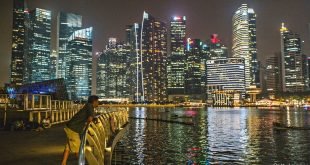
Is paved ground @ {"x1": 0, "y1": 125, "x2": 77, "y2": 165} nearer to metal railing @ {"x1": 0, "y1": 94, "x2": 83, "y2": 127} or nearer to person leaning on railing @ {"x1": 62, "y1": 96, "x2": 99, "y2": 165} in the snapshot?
person leaning on railing @ {"x1": 62, "y1": 96, "x2": 99, "y2": 165}

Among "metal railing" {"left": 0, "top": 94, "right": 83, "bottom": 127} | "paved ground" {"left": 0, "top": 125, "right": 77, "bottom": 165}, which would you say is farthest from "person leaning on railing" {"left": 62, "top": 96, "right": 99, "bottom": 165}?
"metal railing" {"left": 0, "top": 94, "right": 83, "bottom": 127}

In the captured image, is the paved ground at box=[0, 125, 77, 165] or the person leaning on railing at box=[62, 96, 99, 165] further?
the paved ground at box=[0, 125, 77, 165]

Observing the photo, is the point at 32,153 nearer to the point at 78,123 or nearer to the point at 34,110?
the point at 78,123

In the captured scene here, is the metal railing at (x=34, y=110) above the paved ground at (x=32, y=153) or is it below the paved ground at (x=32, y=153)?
above

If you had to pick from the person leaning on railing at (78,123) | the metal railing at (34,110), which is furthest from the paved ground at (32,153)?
the metal railing at (34,110)

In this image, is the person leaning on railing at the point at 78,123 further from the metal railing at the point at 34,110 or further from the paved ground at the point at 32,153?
the metal railing at the point at 34,110

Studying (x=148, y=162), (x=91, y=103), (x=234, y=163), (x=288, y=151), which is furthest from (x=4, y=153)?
(x=288, y=151)

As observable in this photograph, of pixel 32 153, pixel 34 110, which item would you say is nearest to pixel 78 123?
pixel 32 153

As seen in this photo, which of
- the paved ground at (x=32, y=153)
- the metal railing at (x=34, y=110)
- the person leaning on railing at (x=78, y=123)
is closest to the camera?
the person leaning on railing at (x=78, y=123)

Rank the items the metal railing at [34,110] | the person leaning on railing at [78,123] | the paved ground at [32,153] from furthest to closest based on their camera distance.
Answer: the metal railing at [34,110] < the paved ground at [32,153] < the person leaning on railing at [78,123]

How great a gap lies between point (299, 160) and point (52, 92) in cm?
5516

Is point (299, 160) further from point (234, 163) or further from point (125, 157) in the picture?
point (125, 157)

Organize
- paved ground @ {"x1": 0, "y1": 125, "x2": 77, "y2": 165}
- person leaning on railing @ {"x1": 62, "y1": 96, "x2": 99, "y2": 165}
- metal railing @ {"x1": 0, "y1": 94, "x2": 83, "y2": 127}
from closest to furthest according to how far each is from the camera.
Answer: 1. person leaning on railing @ {"x1": 62, "y1": 96, "x2": 99, "y2": 165}
2. paved ground @ {"x1": 0, "y1": 125, "x2": 77, "y2": 165}
3. metal railing @ {"x1": 0, "y1": 94, "x2": 83, "y2": 127}

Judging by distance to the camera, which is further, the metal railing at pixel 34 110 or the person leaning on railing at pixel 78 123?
the metal railing at pixel 34 110
